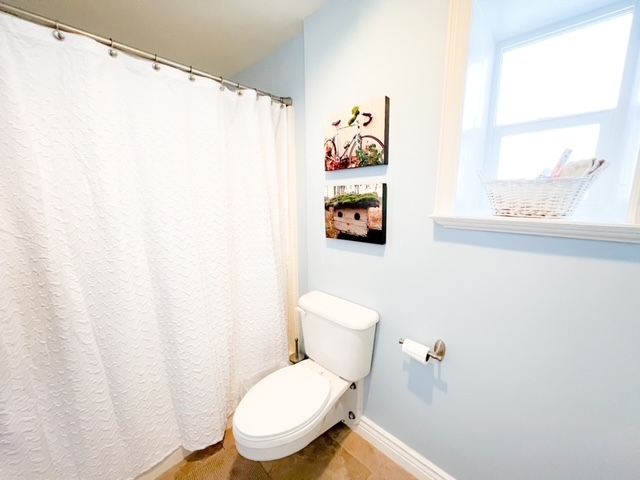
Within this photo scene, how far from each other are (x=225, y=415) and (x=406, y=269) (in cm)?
128

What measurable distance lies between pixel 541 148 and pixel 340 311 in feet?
3.38

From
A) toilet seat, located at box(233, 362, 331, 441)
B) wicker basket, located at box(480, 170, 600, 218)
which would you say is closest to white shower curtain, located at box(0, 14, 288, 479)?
toilet seat, located at box(233, 362, 331, 441)

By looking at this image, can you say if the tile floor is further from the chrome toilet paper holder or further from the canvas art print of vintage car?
the canvas art print of vintage car

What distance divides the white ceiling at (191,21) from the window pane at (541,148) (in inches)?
42.4

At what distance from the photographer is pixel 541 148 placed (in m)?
0.90

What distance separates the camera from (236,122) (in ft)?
4.27

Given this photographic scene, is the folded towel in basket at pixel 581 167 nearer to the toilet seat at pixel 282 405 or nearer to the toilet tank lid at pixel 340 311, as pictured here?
the toilet tank lid at pixel 340 311

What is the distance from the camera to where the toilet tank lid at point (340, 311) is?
1.17m

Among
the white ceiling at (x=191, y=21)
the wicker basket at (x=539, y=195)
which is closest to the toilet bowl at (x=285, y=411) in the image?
the wicker basket at (x=539, y=195)

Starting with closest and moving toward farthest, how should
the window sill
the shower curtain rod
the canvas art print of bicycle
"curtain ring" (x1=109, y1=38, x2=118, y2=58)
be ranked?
the window sill → the shower curtain rod → "curtain ring" (x1=109, y1=38, x2=118, y2=58) → the canvas art print of bicycle

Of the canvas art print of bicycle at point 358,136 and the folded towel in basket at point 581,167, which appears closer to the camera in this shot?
the folded towel in basket at point 581,167

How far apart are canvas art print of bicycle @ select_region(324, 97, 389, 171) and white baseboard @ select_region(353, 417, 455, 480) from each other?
1342 mm

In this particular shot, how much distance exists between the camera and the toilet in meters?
0.98

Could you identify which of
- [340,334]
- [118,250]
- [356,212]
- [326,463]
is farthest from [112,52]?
[326,463]
